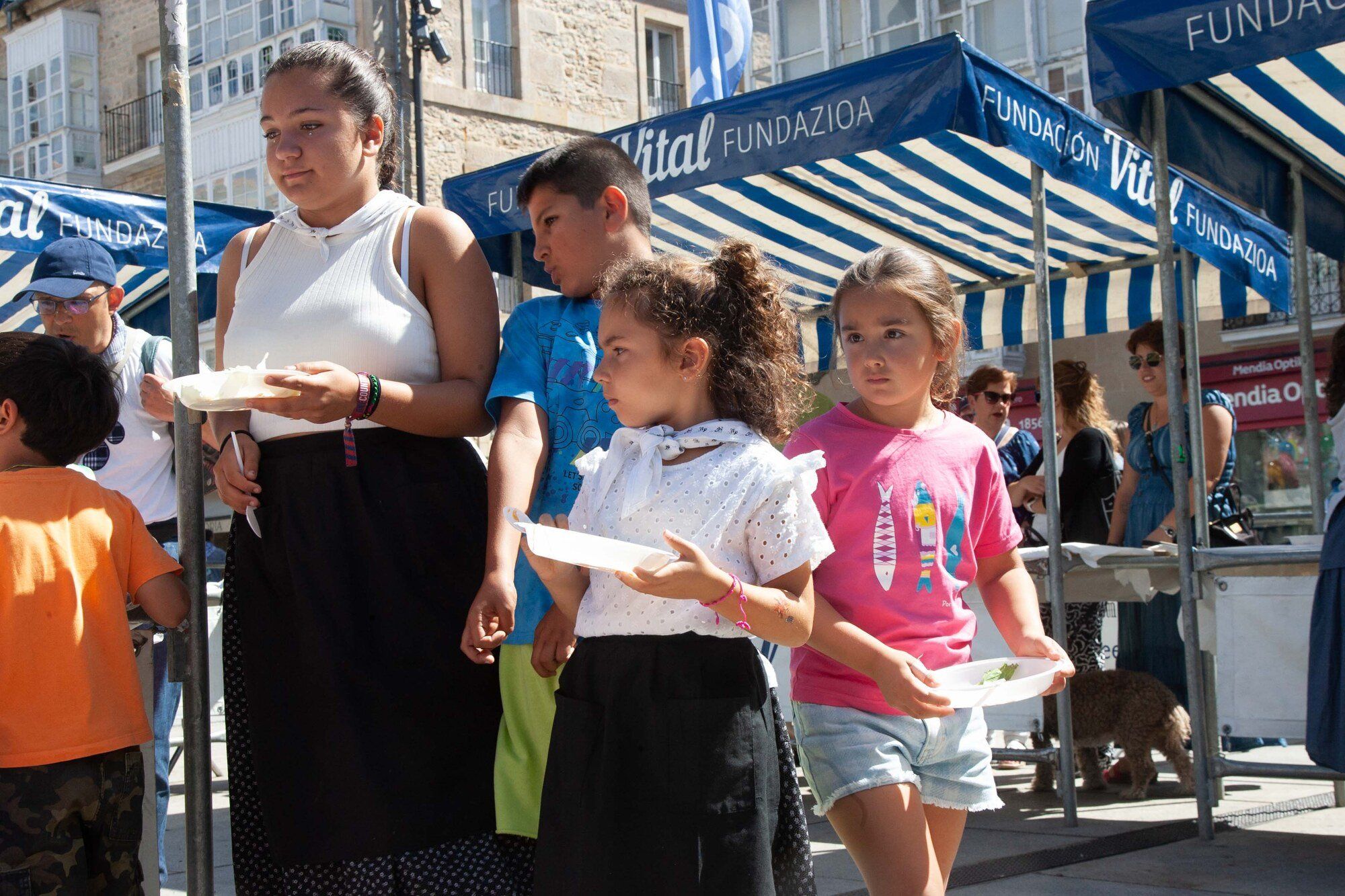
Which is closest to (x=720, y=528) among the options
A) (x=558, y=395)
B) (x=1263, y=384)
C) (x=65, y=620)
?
(x=558, y=395)

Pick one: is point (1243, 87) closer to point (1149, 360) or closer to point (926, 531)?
point (1149, 360)

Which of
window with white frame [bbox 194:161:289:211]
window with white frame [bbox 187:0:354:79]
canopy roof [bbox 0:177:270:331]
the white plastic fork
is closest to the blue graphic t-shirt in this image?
the white plastic fork

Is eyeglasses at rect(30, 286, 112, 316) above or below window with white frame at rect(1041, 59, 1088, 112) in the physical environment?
below

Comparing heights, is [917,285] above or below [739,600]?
above

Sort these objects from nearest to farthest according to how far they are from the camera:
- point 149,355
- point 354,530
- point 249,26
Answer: point 354,530, point 149,355, point 249,26

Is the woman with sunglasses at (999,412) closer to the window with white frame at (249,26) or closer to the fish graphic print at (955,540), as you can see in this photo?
the fish graphic print at (955,540)

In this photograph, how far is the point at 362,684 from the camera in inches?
94.4

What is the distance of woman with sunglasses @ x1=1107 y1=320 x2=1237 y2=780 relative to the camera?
6.05 m

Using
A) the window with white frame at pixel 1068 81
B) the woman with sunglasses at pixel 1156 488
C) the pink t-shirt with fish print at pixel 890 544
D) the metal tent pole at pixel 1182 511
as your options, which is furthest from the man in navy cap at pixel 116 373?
the window with white frame at pixel 1068 81

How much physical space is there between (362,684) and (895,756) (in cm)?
97

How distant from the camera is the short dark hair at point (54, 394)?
9.08ft

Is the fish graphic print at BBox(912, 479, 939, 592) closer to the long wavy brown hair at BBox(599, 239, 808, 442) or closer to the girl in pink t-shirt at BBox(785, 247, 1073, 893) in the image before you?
the girl in pink t-shirt at BBox(785, 247, 1073, 893)

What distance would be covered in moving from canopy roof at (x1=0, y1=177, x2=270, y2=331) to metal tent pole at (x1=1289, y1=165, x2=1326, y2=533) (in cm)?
458

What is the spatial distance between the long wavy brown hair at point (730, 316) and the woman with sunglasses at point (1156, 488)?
396 centimetres
